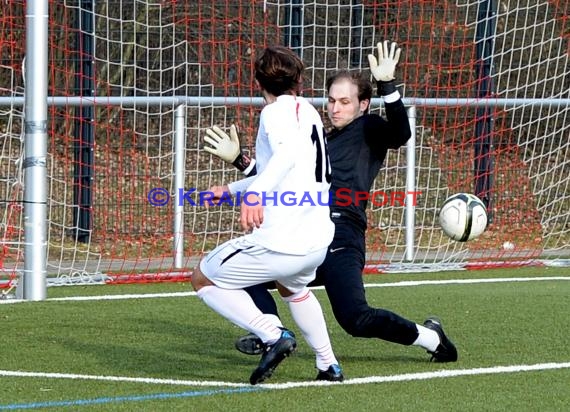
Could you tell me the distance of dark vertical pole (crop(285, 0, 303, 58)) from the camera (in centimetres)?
1346

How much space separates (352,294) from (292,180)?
0.89m

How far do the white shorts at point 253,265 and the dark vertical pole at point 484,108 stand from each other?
25.3 feet

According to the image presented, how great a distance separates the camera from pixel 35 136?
9547 mm

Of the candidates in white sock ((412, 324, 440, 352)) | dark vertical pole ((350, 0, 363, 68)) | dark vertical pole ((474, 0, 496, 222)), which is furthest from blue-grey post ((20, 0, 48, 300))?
dark vertical pole ((474, 0, 496, 222))

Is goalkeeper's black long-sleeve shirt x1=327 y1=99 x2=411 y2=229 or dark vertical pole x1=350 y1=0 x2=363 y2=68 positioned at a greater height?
dark vertical pole x1=350 y1=0 x2=363 y2=68

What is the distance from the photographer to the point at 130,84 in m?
14.1

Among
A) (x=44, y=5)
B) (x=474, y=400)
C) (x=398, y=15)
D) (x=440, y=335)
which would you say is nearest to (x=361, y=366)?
(x=440, y=335)

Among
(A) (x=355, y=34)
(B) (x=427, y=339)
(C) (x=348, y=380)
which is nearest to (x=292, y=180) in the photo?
(C) (x=348, y=380)

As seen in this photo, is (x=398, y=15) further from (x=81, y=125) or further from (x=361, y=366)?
(x=361, y=366)

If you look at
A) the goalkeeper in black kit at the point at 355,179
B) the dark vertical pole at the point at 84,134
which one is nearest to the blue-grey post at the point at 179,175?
the dark vertical pole at the point at 84,134

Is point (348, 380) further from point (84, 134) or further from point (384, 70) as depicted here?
point (84, 134)

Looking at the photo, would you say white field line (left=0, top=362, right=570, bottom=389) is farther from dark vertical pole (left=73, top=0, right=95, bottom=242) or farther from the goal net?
dark vertical pole (left=73, top=0, right=95, bottom=242)

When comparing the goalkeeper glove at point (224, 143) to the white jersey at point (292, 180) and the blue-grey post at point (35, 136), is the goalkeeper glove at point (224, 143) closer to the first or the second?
the white jersey at point (292, 180)

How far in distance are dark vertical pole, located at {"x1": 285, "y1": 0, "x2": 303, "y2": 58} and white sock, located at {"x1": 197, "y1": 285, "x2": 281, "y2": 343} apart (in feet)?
24.3
